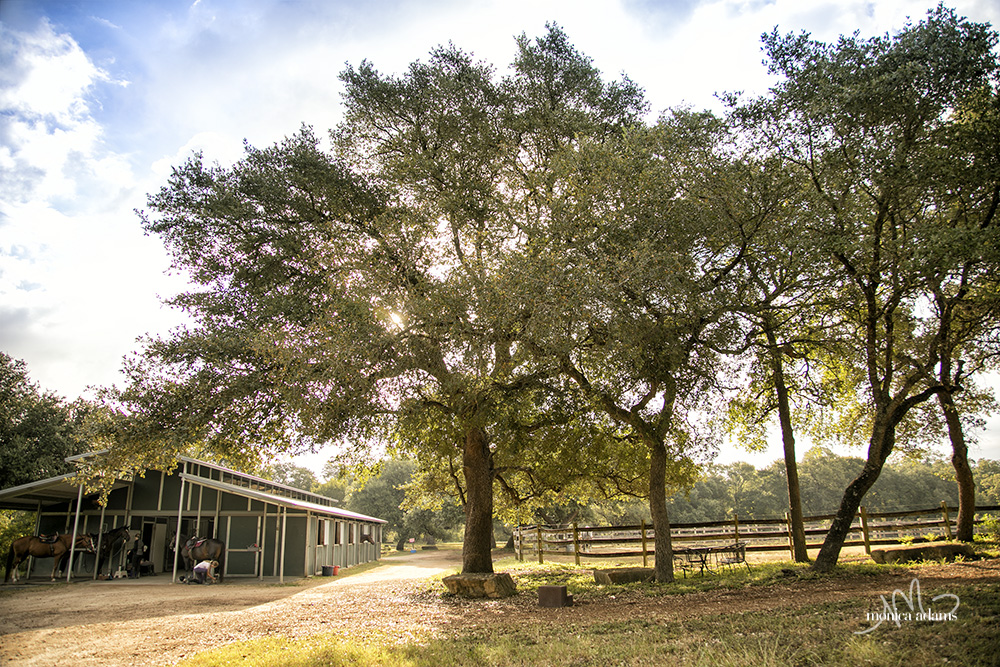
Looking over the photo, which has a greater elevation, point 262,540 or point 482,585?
point 262,540

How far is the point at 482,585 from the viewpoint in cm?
1375

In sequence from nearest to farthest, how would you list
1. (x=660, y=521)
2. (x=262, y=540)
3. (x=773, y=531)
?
(x=660, y=521)
(x=773, y=531)
(x=262, y=540)

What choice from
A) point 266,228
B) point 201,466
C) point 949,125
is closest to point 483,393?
point 266,228

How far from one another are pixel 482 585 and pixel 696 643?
8.05m

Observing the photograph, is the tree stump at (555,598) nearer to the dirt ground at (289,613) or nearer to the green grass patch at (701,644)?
the dirt ground at (289,613)

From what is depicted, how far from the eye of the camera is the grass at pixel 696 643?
5.39 meters

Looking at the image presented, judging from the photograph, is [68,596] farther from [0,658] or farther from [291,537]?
[0,658]

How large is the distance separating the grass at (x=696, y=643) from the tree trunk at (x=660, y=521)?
4.17 meters

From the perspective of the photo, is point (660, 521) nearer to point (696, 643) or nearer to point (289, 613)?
point (696, 643)

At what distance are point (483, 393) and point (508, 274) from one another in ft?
10.6

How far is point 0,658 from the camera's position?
7578mm

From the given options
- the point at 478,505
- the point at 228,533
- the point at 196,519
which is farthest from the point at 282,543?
the point at 478,505

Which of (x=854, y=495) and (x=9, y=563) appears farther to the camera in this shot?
(x=9, y=563)

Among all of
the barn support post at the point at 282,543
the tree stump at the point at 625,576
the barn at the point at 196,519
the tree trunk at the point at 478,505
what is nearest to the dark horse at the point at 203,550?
the barn at the point at 196,519
